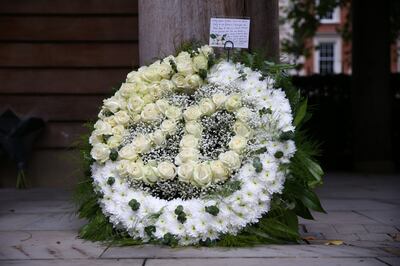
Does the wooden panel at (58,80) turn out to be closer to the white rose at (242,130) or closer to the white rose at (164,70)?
the white rose at (164,70)

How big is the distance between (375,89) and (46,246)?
9187mm

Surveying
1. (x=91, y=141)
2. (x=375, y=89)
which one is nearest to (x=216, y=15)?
(x=91, y=141)

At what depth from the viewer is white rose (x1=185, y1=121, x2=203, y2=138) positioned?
5.08 metres

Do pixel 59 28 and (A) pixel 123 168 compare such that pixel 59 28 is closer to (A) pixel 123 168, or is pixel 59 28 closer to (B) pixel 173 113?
(B) pixel 173 113

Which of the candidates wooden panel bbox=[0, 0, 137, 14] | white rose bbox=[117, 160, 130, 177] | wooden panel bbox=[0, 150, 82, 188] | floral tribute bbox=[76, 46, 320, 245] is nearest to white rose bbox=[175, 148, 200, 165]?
floral tribute bbox=[76, 46, 320, 245]

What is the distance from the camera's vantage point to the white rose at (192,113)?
5.12m

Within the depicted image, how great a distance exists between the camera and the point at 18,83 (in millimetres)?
9695

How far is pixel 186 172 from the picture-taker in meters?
4.90

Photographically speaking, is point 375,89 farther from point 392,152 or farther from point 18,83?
point 18,83

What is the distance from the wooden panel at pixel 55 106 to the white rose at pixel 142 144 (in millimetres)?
4686

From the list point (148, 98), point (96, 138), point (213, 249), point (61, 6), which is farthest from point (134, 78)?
point (61, 6)

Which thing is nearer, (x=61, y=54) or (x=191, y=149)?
(x=191, y=149)

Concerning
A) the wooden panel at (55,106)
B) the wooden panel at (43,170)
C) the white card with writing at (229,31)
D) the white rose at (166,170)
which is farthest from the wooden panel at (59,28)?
the white rose at (166,170)

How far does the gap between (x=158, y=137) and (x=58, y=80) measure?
4.98 metres
